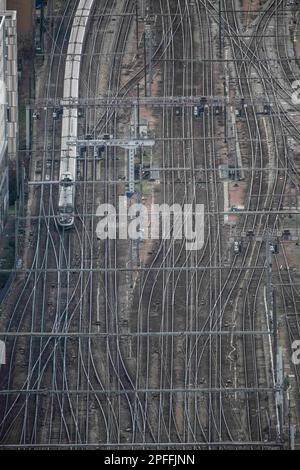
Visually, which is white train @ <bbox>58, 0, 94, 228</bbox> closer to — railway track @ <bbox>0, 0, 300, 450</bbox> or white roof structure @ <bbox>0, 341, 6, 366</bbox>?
railway track @ <bbox>0, 0, 300, 450</bbox>

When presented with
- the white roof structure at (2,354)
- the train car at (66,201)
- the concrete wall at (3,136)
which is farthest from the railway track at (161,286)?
the concrete wall at (3,136)

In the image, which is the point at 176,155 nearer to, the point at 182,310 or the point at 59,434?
the point at 182,310

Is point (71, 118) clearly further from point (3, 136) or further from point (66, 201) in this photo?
point (3, 136)

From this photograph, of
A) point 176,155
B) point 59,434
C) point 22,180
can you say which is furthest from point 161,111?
point 59,434

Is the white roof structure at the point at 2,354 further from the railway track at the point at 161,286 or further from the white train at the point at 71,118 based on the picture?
the white train at the point at 71,118

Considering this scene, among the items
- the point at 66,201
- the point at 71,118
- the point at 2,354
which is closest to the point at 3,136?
the point at 66,201

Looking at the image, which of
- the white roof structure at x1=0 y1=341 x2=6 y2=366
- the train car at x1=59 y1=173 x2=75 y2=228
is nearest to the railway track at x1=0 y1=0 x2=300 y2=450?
the white roof structure at x1=0 y1=341 x2=6 y2=366

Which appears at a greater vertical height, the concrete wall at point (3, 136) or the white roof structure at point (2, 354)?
the concrete wall at point (3, 136)

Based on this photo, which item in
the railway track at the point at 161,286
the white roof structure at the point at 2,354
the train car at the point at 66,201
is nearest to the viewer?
the railway track at the point at 161,286
